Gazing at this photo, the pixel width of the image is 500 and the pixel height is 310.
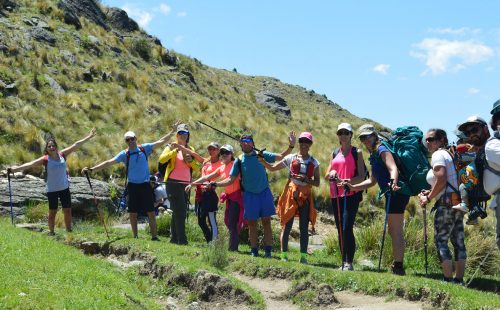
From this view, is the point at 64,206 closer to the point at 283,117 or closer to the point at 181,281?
the point at 181,281

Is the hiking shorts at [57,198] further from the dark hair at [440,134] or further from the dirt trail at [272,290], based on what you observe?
the dark hair at [440,134]

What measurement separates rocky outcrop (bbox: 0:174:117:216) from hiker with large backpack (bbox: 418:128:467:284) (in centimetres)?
984

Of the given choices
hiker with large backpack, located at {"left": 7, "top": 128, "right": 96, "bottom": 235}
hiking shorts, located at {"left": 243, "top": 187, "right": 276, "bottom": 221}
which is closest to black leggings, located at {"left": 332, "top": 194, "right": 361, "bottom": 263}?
hiking shorts, located at {"left": 243, "top": 187, "right": 276, "bottom": 221}

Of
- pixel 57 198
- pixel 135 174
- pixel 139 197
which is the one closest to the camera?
pixel 135 174

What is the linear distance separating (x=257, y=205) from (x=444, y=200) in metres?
3.60

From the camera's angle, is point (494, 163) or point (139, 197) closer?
point (494, 163)

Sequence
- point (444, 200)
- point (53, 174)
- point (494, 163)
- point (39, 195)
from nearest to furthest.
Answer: point (494, 163)
point (444, 200)
point (53, 174)
point (39, 195)

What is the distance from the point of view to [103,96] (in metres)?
26.6

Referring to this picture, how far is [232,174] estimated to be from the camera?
1029 cm

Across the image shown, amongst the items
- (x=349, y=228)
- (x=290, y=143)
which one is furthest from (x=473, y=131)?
(x=290, y=143)

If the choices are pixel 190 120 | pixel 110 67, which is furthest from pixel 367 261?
pixel 110 67

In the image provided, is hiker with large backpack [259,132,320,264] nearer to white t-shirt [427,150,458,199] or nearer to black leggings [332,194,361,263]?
black leggings [332,194,361,263]

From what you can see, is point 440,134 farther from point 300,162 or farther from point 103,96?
point 103,96

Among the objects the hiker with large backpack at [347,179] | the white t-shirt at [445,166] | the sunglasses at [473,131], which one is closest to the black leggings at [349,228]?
the hiker with large backpack at [347,179]
